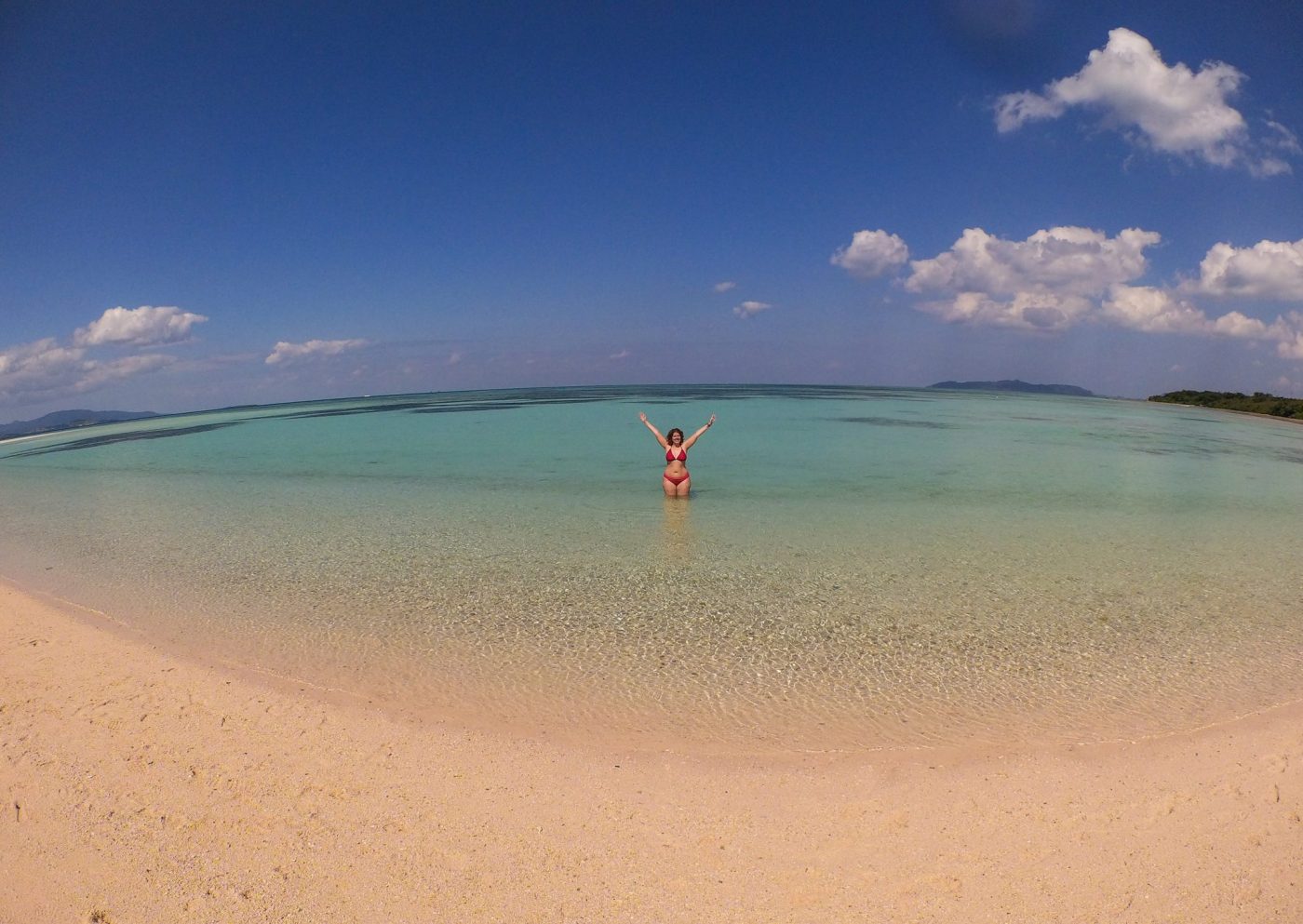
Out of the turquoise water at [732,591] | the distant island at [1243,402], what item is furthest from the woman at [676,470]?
the distant island at [1243,402]

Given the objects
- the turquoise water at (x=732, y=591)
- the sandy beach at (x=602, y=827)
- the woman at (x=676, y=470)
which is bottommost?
the sandy beach at (x=602, y=827)

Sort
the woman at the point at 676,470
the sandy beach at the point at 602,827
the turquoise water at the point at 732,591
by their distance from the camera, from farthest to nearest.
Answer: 1. the woman at the point at 676,470
2. the turquoise water at the point at 732,591
3. the sandy beach at the point at 602,827

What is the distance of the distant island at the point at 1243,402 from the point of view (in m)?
47.3

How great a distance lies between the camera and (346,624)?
746 cm

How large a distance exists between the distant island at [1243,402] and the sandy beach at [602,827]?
184 ft

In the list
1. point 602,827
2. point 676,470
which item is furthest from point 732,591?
point 676,470

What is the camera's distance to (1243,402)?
56812mm

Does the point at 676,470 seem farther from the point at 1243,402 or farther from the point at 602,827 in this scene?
the point at 1243,402

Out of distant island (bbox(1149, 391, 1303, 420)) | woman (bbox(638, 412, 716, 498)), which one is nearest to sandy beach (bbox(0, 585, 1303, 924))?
woman (bbox(638, 412, 716, 498))

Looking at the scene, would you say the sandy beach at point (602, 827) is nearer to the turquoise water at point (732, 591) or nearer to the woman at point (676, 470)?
the turquoise water at point (732, 591)

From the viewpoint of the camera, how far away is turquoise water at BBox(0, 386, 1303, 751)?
556cm

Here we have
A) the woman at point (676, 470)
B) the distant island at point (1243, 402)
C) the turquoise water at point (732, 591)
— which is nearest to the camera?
the turquoise water at point (732, 591)

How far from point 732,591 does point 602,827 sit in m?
4.74

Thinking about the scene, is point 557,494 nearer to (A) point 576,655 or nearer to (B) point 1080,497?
(A) point 576,655
